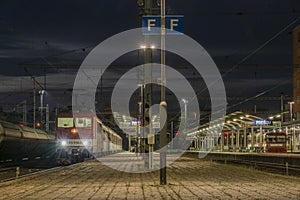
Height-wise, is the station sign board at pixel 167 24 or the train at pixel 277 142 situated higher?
the station sign board at pixel 167 24

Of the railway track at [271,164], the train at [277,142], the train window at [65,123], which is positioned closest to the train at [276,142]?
the train at [277,142]

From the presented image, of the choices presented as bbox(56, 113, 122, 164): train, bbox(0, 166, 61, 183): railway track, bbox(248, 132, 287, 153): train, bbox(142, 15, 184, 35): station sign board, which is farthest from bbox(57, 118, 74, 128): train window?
bbox(142, 15, 184, 35): station sign board

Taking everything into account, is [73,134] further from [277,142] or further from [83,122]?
[277,142]

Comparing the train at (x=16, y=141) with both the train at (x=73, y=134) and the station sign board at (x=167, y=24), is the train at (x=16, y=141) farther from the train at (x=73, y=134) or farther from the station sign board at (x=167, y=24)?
the station sign board at (x=167, y=24)

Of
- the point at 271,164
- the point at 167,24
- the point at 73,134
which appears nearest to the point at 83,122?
the point at 73,134

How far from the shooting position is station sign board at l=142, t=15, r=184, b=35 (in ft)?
61.4

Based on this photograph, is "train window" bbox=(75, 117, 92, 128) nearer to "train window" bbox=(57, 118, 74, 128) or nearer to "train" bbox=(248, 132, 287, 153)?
"train window" bbox=(57, 118, 74, 128)

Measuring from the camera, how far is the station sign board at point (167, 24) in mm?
18703

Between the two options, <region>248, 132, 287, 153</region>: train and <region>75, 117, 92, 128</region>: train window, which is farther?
<region>248, 132, 287, 153</region>: train

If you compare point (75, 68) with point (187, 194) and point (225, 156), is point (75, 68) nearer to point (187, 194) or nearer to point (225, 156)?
point (225, 156)

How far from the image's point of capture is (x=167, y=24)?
62.6ft

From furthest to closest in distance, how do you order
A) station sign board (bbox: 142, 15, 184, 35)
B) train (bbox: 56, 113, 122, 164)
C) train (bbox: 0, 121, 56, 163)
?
train (bbox: 56, 113, 122, 164) < train (bbox: 0, 121, 56, 163) < station sign board (bbox: 142, 15, 184, 35)

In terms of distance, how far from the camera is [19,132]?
121 ft

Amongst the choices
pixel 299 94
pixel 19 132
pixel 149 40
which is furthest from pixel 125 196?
pixel 299 94
